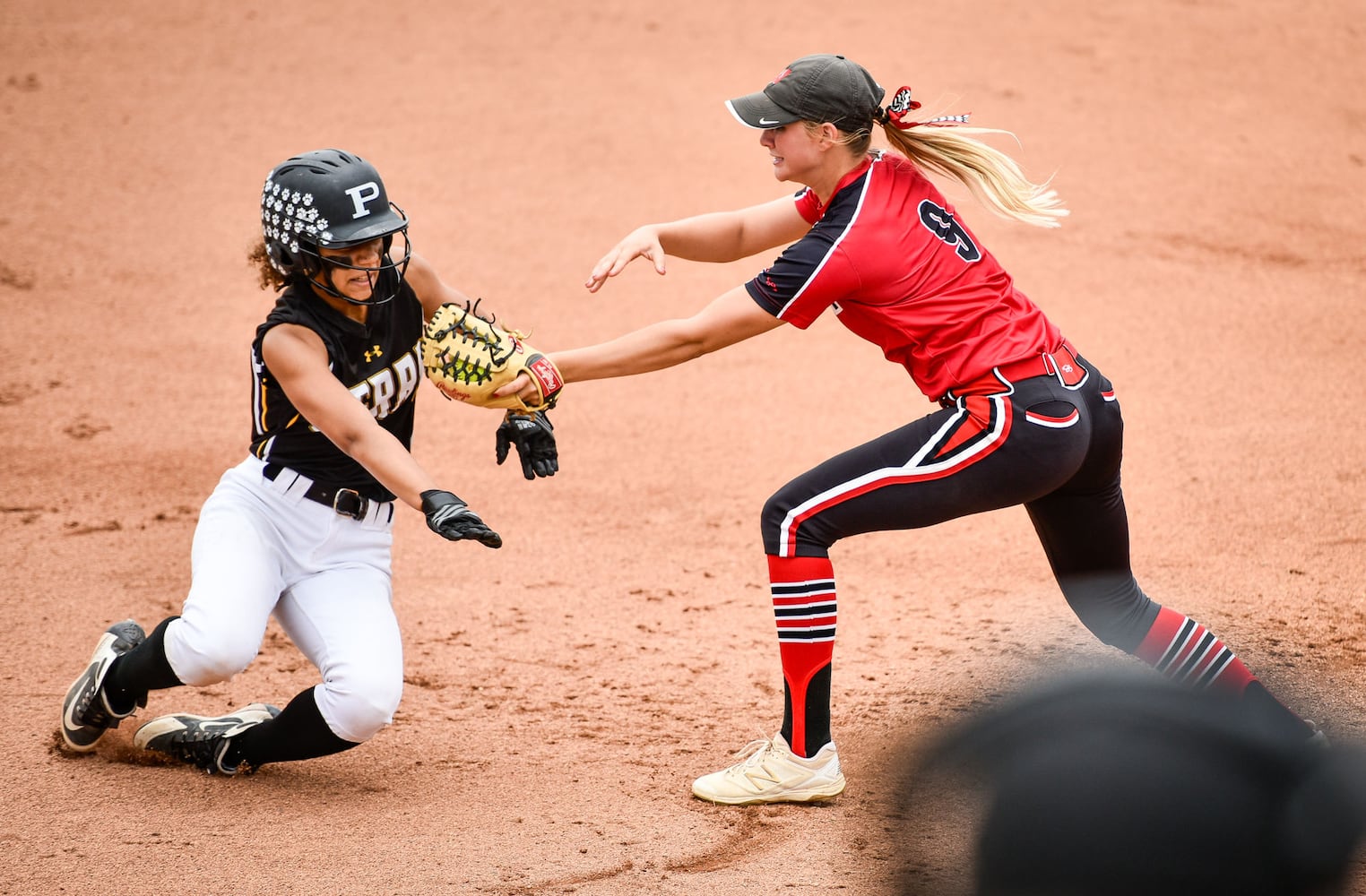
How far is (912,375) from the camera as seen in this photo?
3.31 meters

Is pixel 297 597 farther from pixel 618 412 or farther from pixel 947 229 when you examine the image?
pixel 618 412

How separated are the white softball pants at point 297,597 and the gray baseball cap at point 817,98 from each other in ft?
5.01

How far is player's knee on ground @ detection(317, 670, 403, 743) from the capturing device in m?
3.31

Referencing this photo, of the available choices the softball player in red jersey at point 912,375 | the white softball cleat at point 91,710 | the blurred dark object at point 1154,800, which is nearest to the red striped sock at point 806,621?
the softball player in red jersey at point 912,375

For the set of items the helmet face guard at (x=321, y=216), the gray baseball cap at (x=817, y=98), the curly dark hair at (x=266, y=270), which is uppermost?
the gray baseball cap at (x=817, y=98)

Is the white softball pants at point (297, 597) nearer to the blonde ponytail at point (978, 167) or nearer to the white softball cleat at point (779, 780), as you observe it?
the white softball cleat at point (779, 780)

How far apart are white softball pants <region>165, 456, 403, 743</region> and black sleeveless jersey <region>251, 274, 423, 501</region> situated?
3.1 inches

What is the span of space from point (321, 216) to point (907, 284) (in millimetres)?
1502

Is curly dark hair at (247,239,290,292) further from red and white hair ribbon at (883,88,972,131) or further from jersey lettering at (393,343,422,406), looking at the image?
red and white hair ribbon at (883,88,972,131)

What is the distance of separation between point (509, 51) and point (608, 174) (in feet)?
7.39

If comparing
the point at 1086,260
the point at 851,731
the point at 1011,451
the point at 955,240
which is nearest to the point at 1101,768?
the point at 1011,451

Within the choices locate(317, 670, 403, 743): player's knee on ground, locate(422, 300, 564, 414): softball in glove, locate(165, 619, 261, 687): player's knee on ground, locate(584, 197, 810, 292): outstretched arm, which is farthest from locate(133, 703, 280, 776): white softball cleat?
locate(584, 197, 810, 292): outstretched arm

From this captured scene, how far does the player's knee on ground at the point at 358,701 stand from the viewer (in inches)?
130

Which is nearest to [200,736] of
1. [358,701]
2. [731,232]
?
[358,701]
